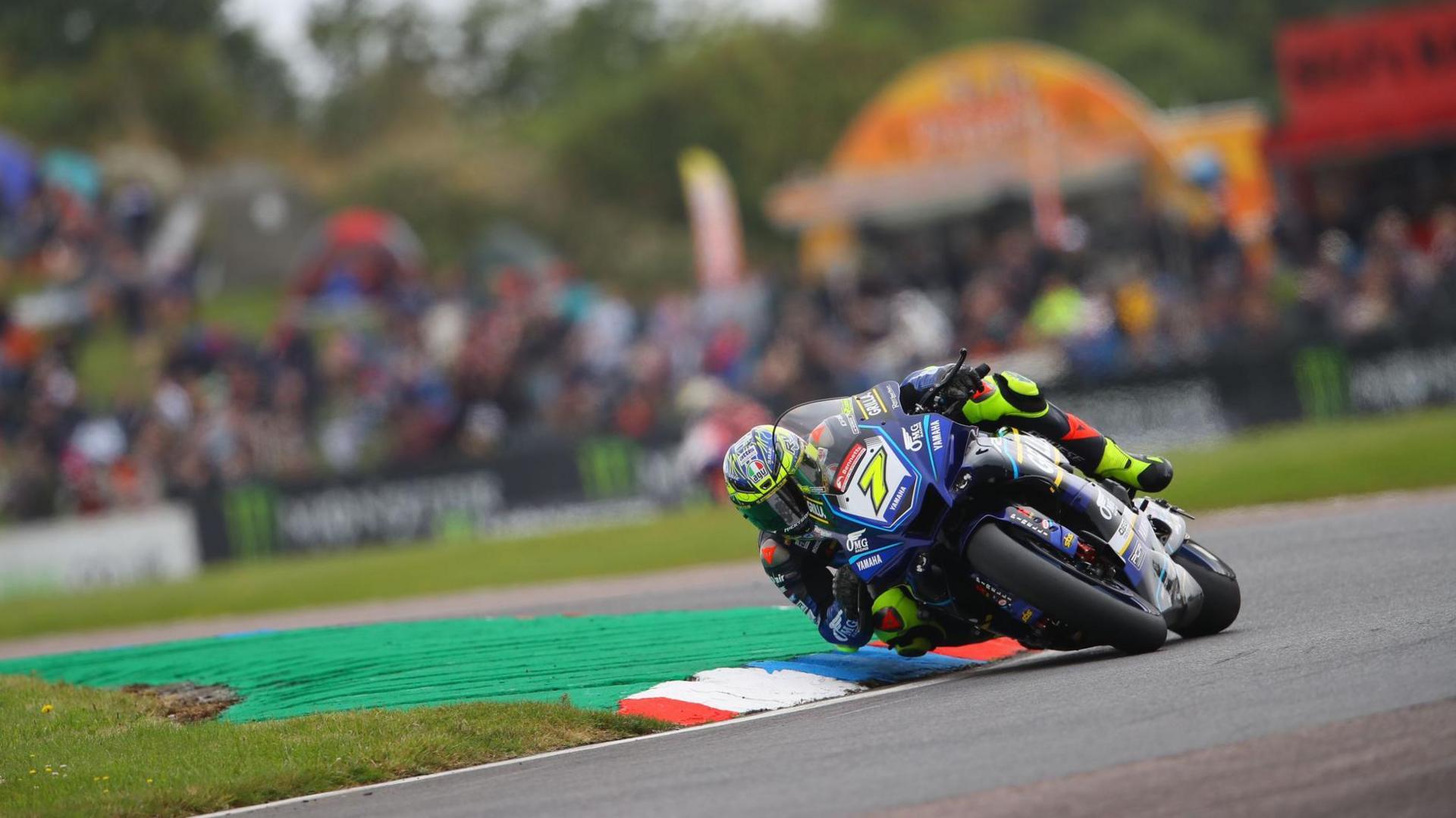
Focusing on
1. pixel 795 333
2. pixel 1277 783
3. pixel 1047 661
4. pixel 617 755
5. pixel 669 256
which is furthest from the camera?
pixel 669 256

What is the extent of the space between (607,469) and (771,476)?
16.0 m

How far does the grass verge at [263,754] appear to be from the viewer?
6.95 meters

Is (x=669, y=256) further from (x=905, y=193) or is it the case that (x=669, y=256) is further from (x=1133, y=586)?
(x=1133, y=586)

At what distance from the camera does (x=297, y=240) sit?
41.3 metres

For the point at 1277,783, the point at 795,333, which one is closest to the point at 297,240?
the point at 795,333

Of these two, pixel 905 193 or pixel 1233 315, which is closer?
pixel 1233 315

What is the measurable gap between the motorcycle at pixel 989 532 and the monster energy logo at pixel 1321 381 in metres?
13.3

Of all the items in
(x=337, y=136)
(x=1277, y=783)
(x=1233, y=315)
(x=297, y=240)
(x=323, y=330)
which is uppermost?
(x=337, y=136)

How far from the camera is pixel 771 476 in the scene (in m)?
7.84

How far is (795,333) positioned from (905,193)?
22.1 ft

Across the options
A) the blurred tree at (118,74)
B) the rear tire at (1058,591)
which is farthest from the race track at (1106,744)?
the blurred tree at (118,74)

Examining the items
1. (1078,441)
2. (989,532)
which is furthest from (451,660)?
(1078,441)

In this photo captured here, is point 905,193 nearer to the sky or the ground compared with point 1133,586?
nearer to the sky

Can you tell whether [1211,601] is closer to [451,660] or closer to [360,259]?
[451,660]
